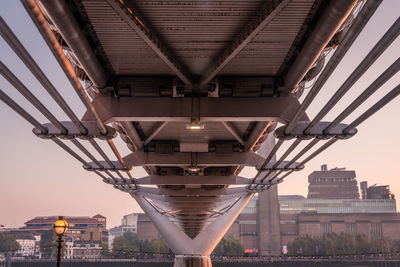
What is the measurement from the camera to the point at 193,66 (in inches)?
555

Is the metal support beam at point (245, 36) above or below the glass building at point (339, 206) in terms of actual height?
below

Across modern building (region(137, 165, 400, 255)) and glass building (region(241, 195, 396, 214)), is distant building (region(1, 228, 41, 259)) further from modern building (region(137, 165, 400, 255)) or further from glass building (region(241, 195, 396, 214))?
glass building (region(241, 195, 396, 214))

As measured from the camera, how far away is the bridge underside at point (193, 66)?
10164mm

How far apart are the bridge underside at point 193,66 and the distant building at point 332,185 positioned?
17182 cm

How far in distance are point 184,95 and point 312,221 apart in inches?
5406

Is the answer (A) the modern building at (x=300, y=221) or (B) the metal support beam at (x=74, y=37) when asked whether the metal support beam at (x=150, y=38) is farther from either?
(A) the modern building at (x=300, y=221)

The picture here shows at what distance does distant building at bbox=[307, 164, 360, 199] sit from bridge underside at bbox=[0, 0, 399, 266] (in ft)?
564

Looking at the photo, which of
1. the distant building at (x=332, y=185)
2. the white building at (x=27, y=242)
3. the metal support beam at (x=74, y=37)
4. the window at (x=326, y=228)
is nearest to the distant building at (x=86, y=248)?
the white building at (x=27, y=242)

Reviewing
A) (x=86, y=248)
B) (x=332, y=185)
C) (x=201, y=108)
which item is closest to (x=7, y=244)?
(x=86, y=248)

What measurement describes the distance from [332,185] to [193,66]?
185833mm

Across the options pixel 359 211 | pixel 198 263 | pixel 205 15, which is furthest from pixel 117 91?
pixel 359 211

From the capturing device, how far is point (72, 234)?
183m

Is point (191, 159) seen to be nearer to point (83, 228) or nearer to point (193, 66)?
point (193, 66)

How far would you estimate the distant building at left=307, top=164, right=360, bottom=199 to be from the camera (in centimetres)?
18900
